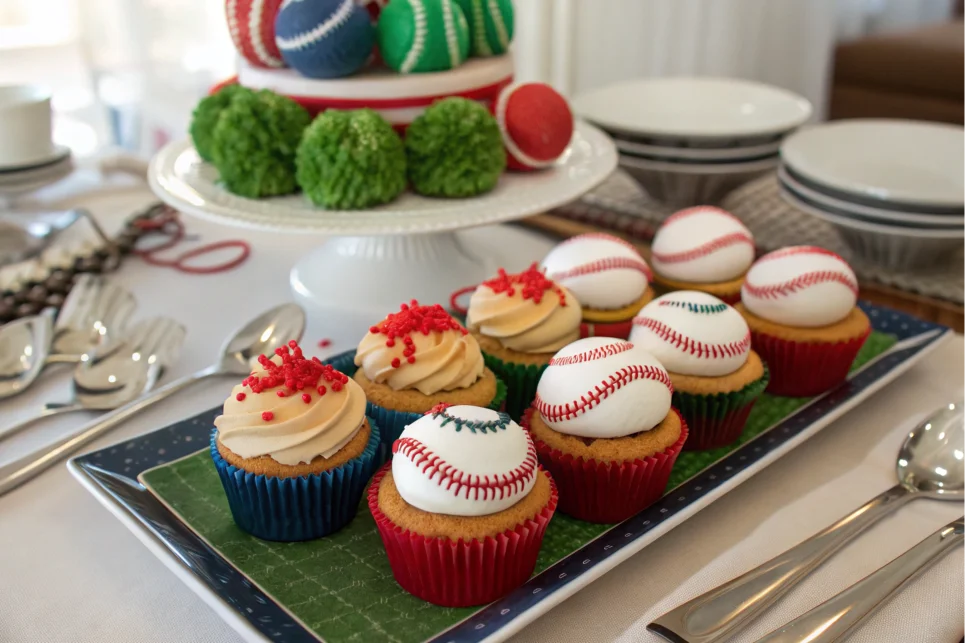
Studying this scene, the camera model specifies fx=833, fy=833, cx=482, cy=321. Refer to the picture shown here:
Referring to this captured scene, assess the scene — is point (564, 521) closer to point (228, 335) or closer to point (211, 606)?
point (211, 606)

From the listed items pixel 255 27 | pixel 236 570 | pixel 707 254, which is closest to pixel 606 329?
pixel 707 254

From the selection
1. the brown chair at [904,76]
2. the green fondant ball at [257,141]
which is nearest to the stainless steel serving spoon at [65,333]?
the green fondant ball at [257,141]

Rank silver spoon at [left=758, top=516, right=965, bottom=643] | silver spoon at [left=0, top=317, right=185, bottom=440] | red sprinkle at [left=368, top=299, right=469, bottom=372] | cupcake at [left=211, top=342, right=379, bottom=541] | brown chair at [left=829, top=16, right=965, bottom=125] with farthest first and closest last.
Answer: brown chair at [left=829, top=16, right=965, bottom=125] → silver spoon at [left=0, top=317, right=185, bottom=440] → red sprinkle at [left=368, top=299, right=469, bottom=372] → cupcake at [left=211, top=342, right=379, bottom=541] → silver spoon at [left=758, top=516, right=965, bottom=643]

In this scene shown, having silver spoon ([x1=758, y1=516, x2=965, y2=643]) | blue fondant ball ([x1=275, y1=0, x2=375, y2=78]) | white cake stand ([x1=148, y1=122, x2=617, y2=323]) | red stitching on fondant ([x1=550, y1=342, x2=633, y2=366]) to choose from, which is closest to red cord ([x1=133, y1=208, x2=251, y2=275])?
white cake stand ([x1=148, y1=122, x2=617, y2=323])

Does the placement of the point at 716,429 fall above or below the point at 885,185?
below

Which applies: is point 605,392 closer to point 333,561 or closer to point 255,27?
point 333,561

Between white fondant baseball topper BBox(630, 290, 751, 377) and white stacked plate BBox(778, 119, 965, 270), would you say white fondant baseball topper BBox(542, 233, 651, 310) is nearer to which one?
white fondant baseball topper BBox(630, 290, 751, 377)
